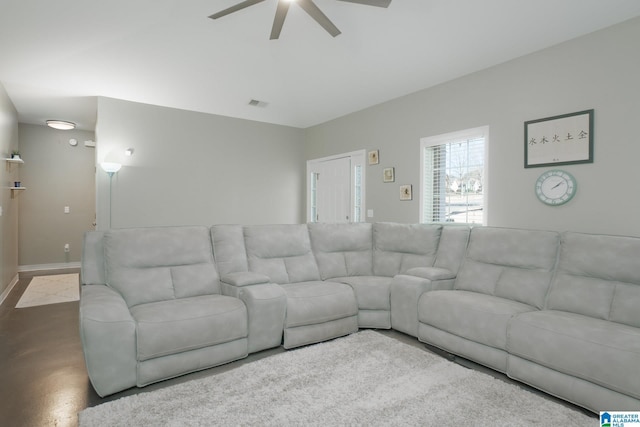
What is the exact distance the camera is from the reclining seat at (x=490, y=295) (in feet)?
8.18

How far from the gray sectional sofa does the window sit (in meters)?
0.69

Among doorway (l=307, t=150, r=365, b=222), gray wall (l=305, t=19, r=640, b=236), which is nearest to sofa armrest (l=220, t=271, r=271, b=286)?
gray wall (l=305, t=19, r=640, b=236)

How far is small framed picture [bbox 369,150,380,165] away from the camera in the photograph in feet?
16.8

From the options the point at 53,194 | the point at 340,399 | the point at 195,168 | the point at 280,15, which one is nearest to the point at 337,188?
the point at 195,168

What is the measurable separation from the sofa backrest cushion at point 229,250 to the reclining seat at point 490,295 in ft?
5.35

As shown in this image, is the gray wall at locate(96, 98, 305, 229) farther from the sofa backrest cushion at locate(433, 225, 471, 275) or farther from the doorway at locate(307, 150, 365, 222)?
the sofa backrest cushion at locate(433, 225, 471, 275)

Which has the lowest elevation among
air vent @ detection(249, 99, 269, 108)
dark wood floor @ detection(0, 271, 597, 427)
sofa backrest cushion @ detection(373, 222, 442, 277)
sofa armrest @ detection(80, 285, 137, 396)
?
dark wood floor @ detection(0, 271, 597, 427)

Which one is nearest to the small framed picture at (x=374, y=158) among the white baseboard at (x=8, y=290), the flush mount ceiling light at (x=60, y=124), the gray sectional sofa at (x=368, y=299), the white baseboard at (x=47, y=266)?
the gray sectional sofa at (x=368, y=299)

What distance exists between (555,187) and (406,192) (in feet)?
5.74

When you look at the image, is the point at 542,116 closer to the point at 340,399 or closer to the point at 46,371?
the point at 340,399

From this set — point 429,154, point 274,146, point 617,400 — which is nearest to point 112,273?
point 617,400

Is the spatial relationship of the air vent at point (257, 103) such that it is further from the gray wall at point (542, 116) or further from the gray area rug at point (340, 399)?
the gray area rug at point (340, 399)

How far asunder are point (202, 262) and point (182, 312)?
0.71 m

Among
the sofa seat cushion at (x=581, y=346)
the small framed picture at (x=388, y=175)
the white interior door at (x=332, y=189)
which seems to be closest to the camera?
the sofa seat cushion at (x=581, y=346)
